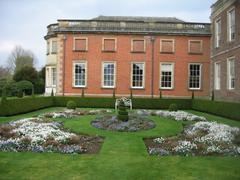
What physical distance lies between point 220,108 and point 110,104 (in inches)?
351

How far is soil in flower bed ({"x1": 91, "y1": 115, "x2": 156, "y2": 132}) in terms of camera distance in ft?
44.2

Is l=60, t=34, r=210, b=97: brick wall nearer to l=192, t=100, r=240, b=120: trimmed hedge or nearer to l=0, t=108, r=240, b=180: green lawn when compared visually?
l=192, t=100, r=240, b=120: trimmed hedge

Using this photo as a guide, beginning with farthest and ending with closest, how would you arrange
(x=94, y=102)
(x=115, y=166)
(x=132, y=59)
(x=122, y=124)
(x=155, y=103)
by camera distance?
(x=132, y=59)
(x=94, y=102)
(x=155, y=103)
(x=122, y=124)
(x=115, y=166)

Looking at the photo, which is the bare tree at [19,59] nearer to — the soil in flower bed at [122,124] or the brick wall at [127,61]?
the brick wall at [127,61]

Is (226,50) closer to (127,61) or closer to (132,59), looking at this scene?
(132,59)

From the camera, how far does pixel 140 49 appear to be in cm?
3109

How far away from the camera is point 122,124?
559 inches

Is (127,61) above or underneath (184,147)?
above

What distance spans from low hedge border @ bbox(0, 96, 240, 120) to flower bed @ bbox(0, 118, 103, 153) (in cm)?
717

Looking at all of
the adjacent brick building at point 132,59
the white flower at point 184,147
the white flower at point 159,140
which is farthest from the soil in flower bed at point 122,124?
the adjacent brick building at point 132,59

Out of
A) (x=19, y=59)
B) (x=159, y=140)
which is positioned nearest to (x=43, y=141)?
(x=159, y=140)

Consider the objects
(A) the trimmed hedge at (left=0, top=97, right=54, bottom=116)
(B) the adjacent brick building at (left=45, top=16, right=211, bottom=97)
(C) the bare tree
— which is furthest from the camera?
(C) the bare tree

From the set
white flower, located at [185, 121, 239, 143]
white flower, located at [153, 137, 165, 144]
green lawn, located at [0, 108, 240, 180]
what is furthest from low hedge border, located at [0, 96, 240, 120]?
green lawn, located at [0, 108, 240, 180]

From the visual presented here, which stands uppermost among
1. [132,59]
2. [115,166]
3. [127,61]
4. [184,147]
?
[132,59]
